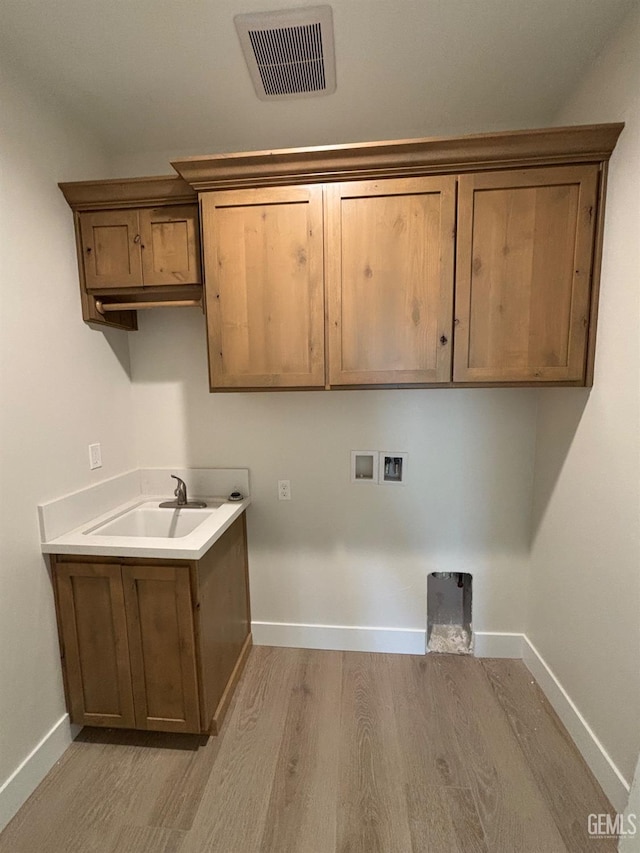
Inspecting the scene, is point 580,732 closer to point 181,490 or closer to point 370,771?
point 370,771

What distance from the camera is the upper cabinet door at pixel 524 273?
4.60 feet

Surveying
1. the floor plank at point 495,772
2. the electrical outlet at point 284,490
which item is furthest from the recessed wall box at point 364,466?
the floor plank at point 495,772

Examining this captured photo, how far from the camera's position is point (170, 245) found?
1.67 metres

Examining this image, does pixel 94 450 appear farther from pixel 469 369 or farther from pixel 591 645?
pixel 591 645

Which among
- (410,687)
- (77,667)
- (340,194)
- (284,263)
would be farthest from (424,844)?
(340,194)

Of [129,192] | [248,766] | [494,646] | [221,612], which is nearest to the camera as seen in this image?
[248,766]

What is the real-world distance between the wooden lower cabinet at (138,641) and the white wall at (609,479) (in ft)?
5.02

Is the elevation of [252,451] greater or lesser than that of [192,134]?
lesser

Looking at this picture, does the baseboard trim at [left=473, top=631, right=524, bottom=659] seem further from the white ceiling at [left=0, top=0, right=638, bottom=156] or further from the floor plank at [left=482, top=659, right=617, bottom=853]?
the white ceiling at [left=0, top=0, right=638, bottom=156]

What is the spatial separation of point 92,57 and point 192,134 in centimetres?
49

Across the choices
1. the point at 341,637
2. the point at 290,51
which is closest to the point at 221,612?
the point at 341,637

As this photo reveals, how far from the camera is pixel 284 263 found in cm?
153

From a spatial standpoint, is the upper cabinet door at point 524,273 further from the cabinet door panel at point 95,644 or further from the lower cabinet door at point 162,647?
the cabinet door panel at point 95,644

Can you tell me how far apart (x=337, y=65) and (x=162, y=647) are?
238cm
